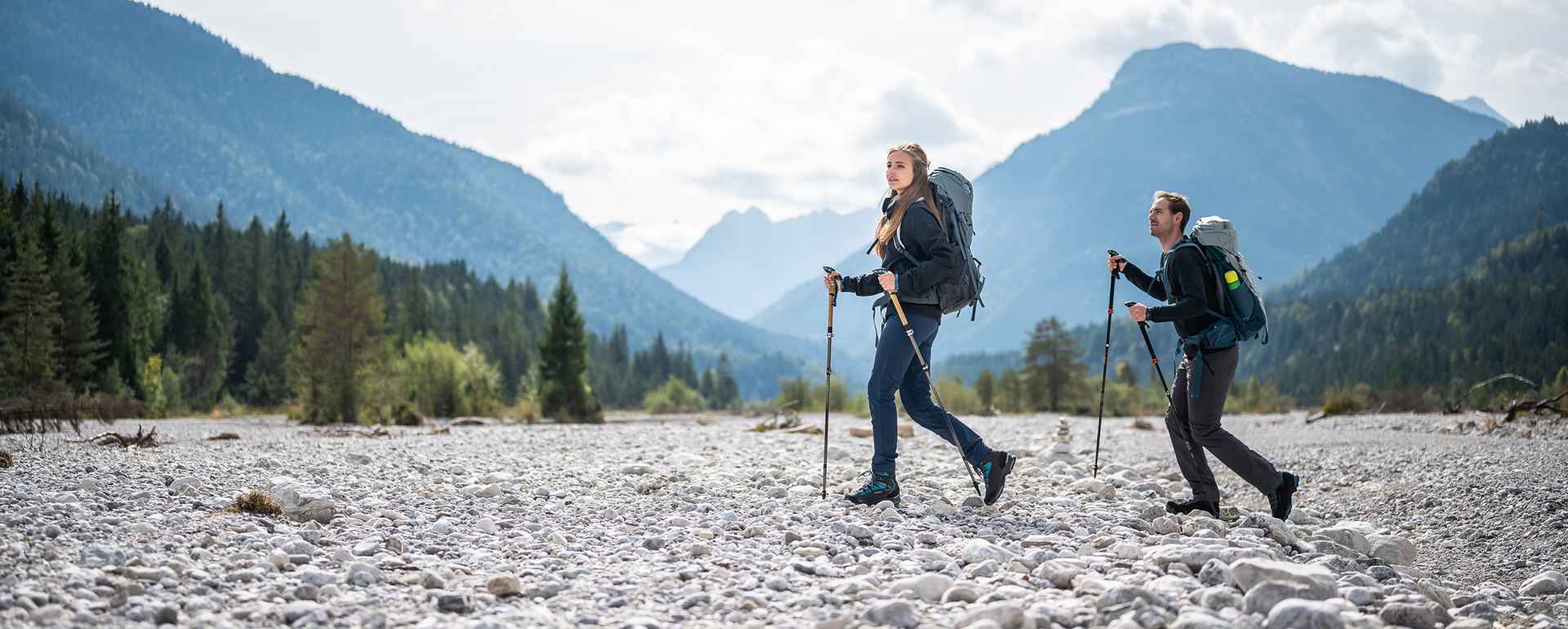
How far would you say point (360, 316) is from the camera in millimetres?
36562

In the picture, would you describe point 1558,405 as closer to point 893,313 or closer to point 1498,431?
point 1498,431

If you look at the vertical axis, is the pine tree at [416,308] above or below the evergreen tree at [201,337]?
above

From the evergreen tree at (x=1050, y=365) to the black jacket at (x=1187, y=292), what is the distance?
50.6 meters

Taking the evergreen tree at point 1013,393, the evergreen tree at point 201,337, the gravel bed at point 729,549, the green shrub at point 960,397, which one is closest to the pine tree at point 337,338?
the gravel bed at point 729,549

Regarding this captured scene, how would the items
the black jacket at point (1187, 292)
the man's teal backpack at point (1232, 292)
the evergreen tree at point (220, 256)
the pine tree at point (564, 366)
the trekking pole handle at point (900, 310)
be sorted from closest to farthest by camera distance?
the black jacket at point (1187, 292)
the man's teal backpack at point (1232, 292)
the trekking pole handle at point (900, 310)
the pine tree at point (564, 366)
the evergreen tree at point (220, 256)

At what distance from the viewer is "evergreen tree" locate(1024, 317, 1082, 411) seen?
57.6 m

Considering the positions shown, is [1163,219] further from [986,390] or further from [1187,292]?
[986,390]

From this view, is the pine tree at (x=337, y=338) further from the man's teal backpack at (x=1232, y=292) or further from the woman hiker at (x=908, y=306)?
the man's teal backpack at (x=1232, y=292)

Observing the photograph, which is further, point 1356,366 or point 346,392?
point 1356,366

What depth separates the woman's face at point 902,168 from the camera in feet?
25.2

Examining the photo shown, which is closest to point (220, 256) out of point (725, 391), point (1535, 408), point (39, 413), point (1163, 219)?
point (725, 391)

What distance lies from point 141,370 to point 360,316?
101ft

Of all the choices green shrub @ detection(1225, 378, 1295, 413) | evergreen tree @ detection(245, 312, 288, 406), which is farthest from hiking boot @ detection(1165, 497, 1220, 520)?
evergreen tree @ detection(245, 312, 288, 406)

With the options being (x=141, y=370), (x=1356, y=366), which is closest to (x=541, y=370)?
(x=141, y=370)
